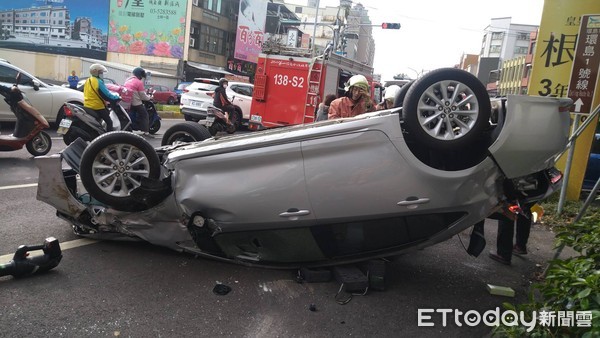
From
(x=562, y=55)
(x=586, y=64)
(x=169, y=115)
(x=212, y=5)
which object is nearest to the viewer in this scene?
(x=586, y=64)

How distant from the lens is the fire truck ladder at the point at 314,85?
1127cm

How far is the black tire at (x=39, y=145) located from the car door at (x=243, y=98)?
327 inches

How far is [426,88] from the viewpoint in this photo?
3277 mm

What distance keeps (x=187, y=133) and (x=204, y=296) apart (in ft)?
8.43

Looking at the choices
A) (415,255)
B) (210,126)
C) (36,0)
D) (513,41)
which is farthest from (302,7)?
(415,255)

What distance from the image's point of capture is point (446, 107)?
3275 millimetres

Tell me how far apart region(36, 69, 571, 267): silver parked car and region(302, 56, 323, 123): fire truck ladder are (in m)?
7.86

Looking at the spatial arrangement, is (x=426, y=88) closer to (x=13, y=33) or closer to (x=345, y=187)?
(x=345, y=187)

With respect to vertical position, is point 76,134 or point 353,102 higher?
point 353,102

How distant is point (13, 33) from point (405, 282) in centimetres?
4760

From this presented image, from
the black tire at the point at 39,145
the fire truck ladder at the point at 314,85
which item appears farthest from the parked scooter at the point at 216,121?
the black tire at the point at 39,145

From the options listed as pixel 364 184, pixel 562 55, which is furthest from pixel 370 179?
pixel 562 55

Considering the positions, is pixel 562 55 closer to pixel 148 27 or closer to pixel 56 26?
pixel 148 27

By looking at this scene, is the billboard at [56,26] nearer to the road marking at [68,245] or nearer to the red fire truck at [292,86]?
the red fire truck at [292,86]
